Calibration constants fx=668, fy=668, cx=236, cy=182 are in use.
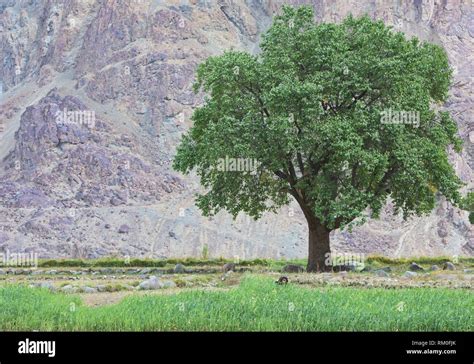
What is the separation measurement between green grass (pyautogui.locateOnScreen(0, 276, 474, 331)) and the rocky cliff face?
290ft

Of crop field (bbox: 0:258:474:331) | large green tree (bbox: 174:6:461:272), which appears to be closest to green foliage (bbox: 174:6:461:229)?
large green tree (bbox: 174:6:461:272)

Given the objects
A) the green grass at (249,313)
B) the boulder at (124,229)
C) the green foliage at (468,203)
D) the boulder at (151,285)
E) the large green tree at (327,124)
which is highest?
the large green tree at (327,124)

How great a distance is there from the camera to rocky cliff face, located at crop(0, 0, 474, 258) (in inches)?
4385

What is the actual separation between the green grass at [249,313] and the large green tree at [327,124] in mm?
16393

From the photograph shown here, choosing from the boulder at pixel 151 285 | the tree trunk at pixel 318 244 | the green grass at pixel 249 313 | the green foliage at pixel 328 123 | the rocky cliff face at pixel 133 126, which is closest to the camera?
the green grass at pixel 249 313

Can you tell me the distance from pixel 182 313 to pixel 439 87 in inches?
1192

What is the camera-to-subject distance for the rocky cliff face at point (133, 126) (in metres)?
111

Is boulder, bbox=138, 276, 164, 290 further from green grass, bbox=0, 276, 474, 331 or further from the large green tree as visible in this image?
the large green tree

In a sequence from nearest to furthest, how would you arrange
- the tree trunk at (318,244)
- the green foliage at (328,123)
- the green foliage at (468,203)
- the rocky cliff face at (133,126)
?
the green foliage at (328,123) < the tree trunk at (318,244) < the green foliage at (468,203) < the rocky cliff face at (133,126)

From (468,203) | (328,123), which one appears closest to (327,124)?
(328,123)

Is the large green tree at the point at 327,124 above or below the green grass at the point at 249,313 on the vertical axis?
above

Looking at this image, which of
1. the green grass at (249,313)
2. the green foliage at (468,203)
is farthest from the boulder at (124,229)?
the green grass at (249,313)

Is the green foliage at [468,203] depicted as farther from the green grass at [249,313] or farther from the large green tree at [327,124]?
the green grass at [249,313]
